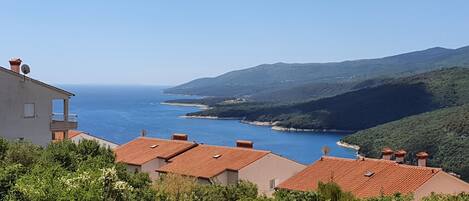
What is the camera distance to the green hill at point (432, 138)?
90938 mm

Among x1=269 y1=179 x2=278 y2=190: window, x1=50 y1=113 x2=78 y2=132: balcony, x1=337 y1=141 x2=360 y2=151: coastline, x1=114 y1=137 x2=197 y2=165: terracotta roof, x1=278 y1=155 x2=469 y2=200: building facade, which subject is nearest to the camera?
x1=278 y1=155 x2=469 y2=200: building facade

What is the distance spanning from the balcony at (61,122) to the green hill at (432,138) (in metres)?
63.8

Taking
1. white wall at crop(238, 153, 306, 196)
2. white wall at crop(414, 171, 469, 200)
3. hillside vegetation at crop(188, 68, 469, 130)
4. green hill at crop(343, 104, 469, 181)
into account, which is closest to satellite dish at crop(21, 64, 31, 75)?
white wall at crop(238, 153, 306, 196)

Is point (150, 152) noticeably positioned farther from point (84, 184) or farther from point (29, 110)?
point (84, 184)

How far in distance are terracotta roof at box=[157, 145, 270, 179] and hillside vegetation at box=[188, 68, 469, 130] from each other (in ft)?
425

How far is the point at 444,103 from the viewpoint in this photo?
510ft

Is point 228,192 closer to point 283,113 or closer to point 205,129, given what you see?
point 205,129

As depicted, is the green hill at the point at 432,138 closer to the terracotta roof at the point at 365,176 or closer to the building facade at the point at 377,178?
the terracotta roof at the point at 365,176

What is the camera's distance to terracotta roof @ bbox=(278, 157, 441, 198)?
2595cm

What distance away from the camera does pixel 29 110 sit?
28.4 m

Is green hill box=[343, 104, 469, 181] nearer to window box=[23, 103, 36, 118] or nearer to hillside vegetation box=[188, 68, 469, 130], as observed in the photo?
hillside vegetation box=[188, 68, 469, 130]

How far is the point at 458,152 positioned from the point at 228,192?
7959 cm

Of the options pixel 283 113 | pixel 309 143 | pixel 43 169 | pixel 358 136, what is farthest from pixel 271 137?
pixel 43 169

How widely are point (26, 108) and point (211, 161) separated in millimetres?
10566
